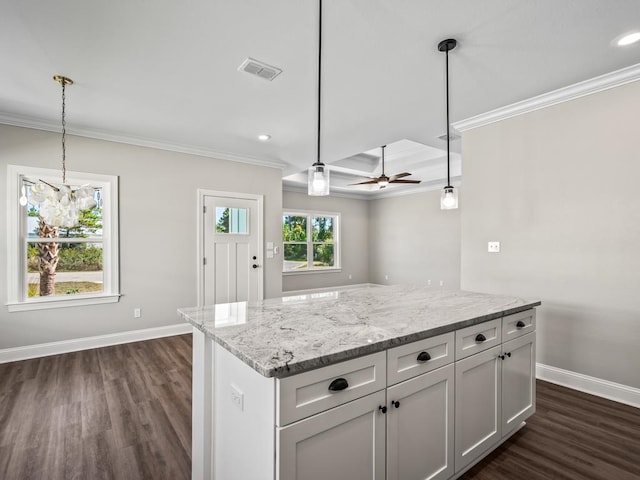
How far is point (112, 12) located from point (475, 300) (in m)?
2.90

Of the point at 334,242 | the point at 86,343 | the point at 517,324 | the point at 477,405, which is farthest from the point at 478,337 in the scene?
the point at 334,242

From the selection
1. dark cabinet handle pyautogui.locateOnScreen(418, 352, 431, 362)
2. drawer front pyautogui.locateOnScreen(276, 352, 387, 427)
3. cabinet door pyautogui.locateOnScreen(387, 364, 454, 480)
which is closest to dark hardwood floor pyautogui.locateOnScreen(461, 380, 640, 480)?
cabinet door pyautogui.locateOnScreen(387, 364, 454, 480)

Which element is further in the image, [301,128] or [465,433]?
[301,128]

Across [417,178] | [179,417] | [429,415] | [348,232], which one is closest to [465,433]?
[429,415]

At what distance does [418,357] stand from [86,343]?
409 cm

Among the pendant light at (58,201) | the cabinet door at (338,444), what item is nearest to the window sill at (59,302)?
the pendant light at (58,201)

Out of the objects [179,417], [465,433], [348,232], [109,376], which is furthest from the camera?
[348,232]

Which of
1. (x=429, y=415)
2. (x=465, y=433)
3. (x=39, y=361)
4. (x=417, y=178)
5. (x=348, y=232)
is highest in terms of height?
(x=417, y=178)

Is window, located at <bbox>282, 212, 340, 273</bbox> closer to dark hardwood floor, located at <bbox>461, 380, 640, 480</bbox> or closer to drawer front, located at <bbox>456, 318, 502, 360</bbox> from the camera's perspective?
dark hardwood floor, located at <bbox>461, 380, 640, 480</bbox>

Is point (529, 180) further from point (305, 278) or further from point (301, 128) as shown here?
point (305, 278)

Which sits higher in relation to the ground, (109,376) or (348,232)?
(348,232)

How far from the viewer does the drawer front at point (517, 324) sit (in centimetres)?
196

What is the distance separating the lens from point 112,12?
1940 millimetres

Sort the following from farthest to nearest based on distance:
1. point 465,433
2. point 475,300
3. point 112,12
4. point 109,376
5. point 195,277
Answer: point 195,277 → point 109,376 → point 475,300 → point 112,12 → point 465,433
